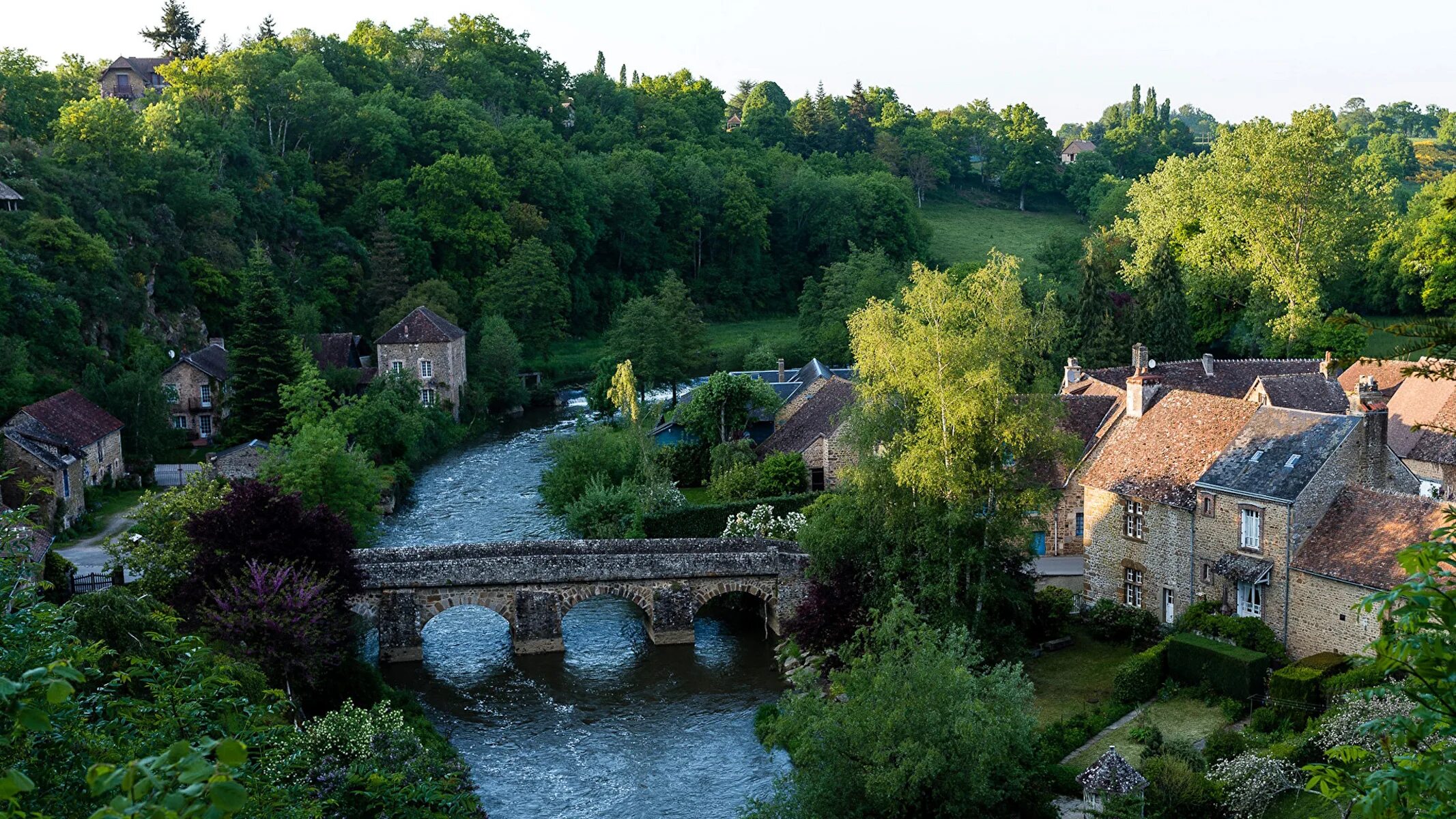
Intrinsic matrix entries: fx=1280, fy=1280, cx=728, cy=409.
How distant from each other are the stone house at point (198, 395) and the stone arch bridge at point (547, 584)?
76.9ft

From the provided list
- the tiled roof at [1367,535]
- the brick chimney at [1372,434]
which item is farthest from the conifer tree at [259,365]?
the brick chimney at [1372,434]

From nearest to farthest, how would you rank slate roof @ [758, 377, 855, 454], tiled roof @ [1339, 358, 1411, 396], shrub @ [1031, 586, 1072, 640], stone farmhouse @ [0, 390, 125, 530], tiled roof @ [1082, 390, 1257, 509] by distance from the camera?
tiled roof @ [1082, 390, 1257, 509]
shrub @ [1031, 586, 1072, 640]
stone farmhouse @ [0, 390, 125, 530]
slate roof @ [758, 377, 855, 454]
tiled roof @ [1339, 358, 1411, 396]

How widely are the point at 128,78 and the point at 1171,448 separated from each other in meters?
83.8

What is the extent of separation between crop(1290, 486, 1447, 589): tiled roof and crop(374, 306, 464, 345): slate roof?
4397 cm

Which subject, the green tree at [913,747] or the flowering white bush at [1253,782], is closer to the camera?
the flowering white bush at [1253,782]

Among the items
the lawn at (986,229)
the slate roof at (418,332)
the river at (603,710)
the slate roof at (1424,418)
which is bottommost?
the river at (603,710)

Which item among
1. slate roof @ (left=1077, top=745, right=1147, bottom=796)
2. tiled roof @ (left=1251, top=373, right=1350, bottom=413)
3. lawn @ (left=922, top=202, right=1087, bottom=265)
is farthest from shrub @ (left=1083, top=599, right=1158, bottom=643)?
lawn @ (left=922, top=202, right=1087, bottom=265)

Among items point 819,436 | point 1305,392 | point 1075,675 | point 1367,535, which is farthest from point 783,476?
point 1367,535

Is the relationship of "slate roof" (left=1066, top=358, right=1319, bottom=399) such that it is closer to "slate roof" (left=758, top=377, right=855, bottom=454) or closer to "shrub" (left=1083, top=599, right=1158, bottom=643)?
"slate roof" (left=758, top=377, right=855, bottom=454)

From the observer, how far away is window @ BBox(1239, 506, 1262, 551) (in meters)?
29.4

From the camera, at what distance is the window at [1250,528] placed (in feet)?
96.4

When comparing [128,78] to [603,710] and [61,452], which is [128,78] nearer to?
[61,452]

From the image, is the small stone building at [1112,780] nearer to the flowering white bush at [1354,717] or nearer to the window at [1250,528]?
the flowering white bush at [1354,717]

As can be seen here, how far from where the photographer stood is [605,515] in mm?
42531
